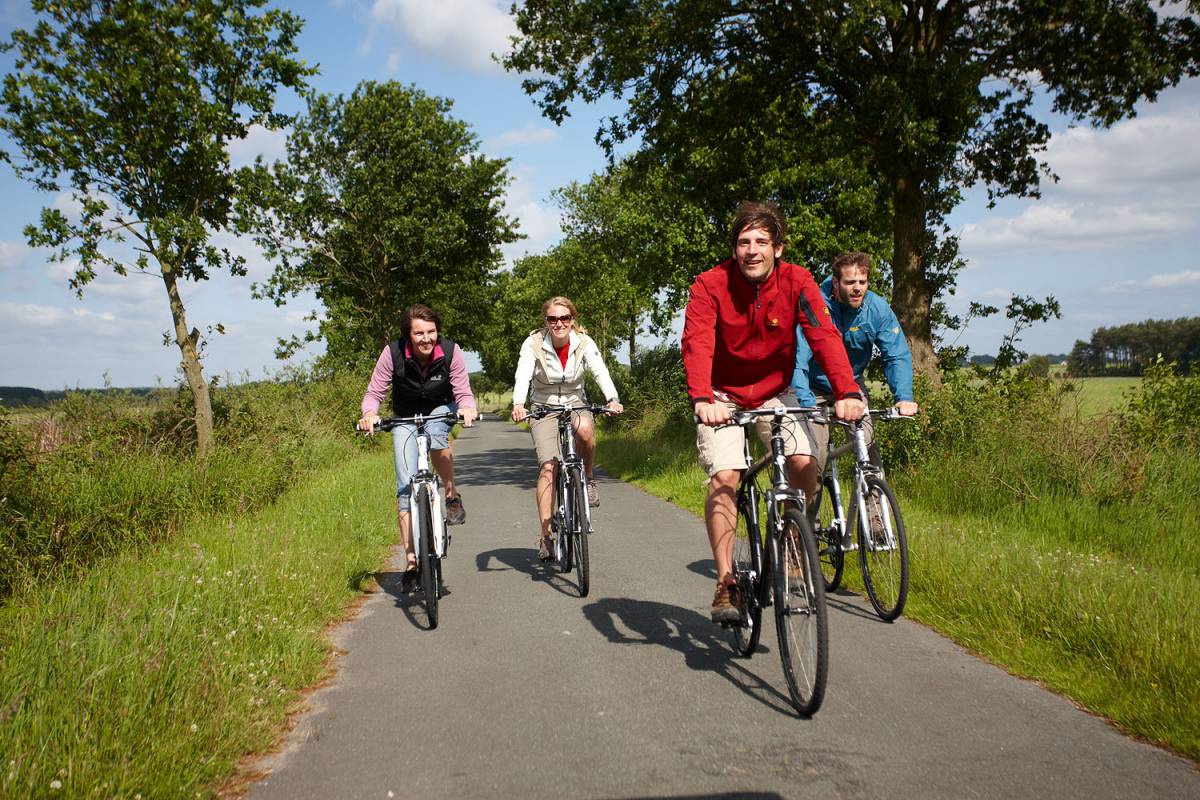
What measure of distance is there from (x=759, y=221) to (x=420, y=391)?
10.5 ft

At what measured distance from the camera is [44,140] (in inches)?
510

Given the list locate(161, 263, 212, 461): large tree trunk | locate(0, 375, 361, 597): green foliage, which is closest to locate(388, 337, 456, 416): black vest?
locate(0, 375, 361, 597): green foliage

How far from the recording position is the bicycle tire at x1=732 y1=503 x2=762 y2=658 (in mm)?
4250

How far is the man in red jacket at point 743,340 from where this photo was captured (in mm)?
4109

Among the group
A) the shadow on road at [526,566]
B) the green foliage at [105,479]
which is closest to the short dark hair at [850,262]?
the shadow on road at [526,566]

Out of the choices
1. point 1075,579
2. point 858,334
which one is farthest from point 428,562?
point 1075,579

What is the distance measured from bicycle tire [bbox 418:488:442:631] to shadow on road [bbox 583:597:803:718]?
3.32 ft

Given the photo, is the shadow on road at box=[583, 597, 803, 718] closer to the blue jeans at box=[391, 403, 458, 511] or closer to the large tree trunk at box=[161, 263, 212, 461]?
the blue jeans at box=[391, 403, 458, 511]

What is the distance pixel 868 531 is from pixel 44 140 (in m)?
13.9

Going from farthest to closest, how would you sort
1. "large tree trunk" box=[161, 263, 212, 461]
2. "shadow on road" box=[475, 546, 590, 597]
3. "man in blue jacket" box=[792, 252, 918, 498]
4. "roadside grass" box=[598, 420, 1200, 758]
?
"large tree trunk" box=[161, 263, 212, 461] < "shadow on road" box=[475, 546, 590, 597] < "man in blue jacket" box=[792, 252, 918, 498] < "roadside grass" box=[598, 420, 1200, 758]

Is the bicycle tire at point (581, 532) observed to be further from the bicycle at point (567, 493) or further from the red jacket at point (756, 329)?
the red jacket at point (756, 329)

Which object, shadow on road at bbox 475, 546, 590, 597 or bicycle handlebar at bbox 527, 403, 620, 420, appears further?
bicycle handlebar at bbox 527, 403, 620, 420

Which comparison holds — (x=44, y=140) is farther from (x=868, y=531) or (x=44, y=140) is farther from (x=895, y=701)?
(x=895, y=701)

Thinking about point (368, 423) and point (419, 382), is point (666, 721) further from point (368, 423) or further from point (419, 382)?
point (419, 382)
